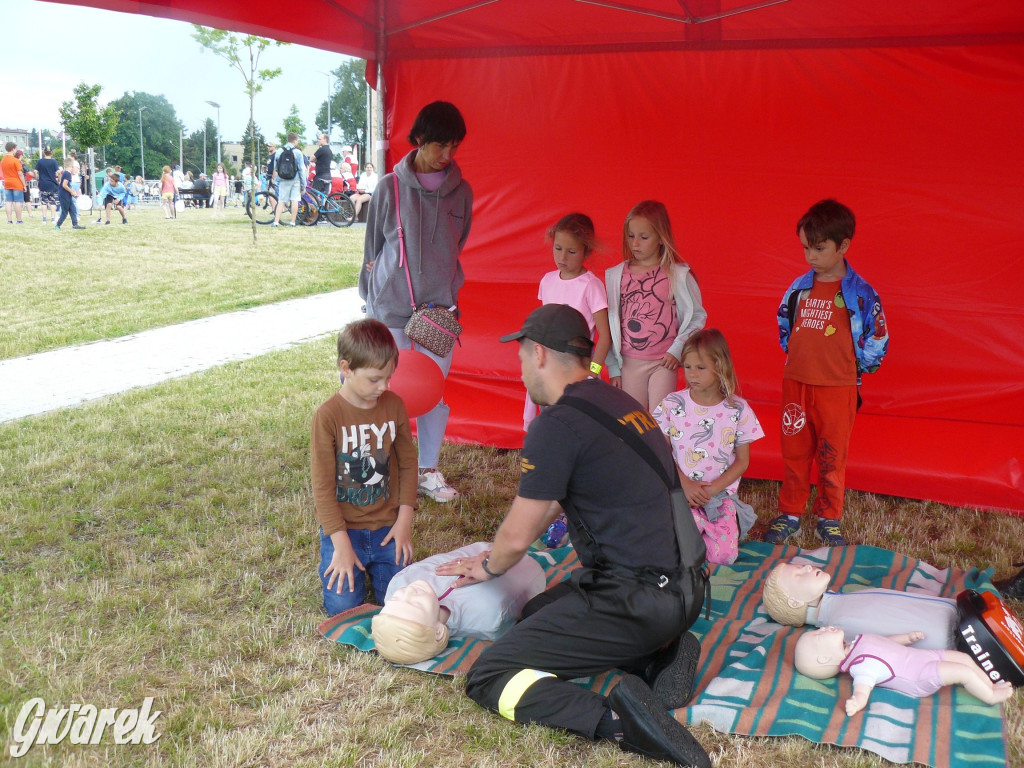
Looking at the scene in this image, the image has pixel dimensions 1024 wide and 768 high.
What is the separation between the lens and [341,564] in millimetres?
3176

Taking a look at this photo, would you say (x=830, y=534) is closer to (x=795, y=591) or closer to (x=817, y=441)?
(x=817, y=441)

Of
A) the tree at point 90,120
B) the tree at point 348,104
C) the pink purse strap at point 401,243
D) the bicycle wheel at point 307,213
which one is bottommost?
the pink purse strap at point 401,243

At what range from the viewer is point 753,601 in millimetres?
3506

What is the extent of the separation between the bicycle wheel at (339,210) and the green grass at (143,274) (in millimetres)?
743

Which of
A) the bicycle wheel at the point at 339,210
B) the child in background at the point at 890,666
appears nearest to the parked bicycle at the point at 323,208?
the bicycle wheel at the point at 339,210

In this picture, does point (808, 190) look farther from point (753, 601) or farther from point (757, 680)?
point (757, 680)

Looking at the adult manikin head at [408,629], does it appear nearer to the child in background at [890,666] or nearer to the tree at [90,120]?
the child in background at [890,666]

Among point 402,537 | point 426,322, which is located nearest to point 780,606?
point 402,537

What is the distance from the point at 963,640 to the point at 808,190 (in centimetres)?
282

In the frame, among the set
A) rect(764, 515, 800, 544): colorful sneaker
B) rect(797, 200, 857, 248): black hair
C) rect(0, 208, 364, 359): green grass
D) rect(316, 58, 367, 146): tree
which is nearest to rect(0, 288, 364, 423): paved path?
rect(0, 208, 364, 359): green grass

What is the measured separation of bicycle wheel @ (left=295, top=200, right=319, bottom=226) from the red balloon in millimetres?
15312

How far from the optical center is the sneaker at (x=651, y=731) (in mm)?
2324

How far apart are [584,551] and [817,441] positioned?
202cm

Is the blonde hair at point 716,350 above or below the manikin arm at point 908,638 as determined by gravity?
above
